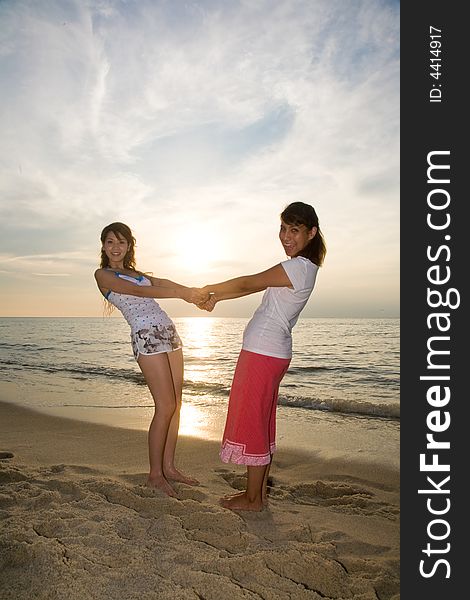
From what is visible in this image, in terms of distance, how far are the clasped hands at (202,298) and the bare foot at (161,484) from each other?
1432mm

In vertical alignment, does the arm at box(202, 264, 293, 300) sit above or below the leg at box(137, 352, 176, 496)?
above

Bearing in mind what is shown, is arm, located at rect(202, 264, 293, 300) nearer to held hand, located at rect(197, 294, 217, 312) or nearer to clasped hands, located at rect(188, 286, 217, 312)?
clasped hands, located at rect(188, 286, 217, 312)

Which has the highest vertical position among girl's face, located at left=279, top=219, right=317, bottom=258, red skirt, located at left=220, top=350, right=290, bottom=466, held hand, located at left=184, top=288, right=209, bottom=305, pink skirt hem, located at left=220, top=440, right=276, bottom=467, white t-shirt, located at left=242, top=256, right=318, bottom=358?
girl's face, located at left=279, top=219, right=317, bottom=258

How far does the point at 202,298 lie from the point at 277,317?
2.95 feet

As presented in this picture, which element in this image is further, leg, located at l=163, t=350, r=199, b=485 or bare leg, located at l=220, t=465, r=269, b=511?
leg, located at l=163, t=350, r=199, b=485

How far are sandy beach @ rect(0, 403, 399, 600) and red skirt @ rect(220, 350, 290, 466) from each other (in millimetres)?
390

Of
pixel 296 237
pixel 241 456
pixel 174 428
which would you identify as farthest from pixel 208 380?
pixel 296 237

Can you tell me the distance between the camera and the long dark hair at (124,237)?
4.05 metres

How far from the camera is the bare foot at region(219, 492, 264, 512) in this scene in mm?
3441

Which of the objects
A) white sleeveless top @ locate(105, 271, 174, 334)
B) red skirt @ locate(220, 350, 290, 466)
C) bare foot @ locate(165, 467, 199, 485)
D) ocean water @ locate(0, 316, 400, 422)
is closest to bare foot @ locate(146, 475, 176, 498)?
bare foot @ locate(165, 467, 199, 485)

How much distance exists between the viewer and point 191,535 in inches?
114

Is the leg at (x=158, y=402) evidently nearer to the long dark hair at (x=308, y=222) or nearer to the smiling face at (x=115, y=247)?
the smiling face at (x=115, y=247)

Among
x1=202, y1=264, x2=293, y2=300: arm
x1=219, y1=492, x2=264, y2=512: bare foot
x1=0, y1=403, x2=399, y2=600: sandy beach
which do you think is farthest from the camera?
x1=219, y1=492, x2=264, y2=512: bare foot

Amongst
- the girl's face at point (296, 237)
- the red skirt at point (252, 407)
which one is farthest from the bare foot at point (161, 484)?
the girl's face at point (296, 237)
